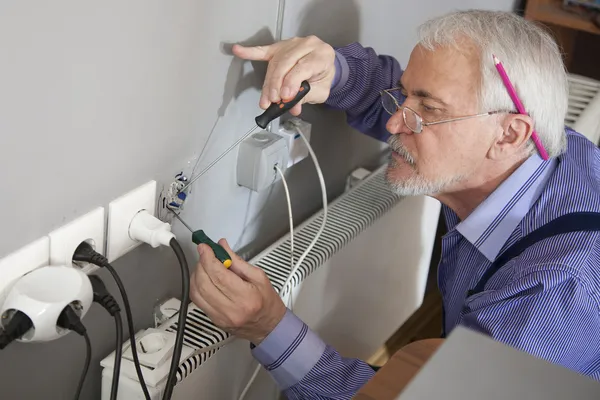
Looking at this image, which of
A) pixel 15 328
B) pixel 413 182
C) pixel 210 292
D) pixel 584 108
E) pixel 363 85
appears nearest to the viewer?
pixel 15 328

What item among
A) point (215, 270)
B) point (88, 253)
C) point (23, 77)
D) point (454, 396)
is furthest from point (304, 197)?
point (454, 396)

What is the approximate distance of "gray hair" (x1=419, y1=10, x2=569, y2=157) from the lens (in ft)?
3.67

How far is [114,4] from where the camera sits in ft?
2.65

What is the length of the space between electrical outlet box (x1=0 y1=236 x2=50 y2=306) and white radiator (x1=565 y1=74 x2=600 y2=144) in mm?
1347

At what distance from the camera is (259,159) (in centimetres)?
A: 115

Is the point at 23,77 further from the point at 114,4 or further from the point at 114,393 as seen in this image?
the point at 114,393

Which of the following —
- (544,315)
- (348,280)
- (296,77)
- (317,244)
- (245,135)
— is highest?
(296,77)

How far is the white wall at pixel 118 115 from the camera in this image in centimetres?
75

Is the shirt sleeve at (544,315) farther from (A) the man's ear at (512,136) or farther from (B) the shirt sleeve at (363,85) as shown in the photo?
(B) the shirt sleeve at (363,85)

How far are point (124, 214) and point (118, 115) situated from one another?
0.14 m

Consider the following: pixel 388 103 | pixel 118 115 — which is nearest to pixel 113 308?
pixel 118 115

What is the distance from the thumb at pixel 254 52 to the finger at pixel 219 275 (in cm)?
28

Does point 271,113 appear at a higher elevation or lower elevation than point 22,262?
higher

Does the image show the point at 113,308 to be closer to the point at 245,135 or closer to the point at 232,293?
the point at 232,293
